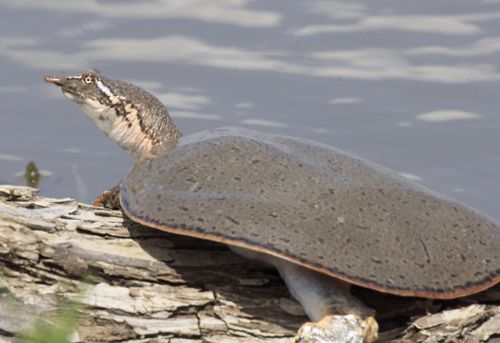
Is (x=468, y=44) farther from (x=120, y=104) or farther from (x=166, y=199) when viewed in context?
(x=166, y=199)

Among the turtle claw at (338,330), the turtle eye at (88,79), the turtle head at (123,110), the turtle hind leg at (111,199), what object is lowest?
the turtle claw at (338,330)

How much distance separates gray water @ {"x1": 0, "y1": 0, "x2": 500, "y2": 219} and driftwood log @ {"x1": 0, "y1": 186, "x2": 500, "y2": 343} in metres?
2.39

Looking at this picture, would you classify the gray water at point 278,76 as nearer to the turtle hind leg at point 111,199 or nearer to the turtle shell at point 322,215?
the turtle hind leg at point 111,199

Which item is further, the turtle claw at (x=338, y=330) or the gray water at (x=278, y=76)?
the gray water at (x=278, y=76)

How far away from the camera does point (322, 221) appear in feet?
10.2

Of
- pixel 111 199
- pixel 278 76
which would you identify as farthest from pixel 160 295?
pixel 278 76

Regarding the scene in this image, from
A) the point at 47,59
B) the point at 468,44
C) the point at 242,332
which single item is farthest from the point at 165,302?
the point at 468,44

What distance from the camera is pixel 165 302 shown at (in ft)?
10.7

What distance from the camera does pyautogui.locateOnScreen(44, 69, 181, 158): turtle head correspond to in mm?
3797

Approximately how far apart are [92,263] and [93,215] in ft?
0.98

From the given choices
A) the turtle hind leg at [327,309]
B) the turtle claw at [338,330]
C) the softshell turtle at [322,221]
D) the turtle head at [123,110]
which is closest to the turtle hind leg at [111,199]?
the turtle head at [123,110]

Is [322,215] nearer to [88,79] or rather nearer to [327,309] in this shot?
[327,309]

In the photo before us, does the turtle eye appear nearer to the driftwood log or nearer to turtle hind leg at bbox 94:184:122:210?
turtle hind leg at bbox 94:184:122:210

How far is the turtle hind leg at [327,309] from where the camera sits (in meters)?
3.02
